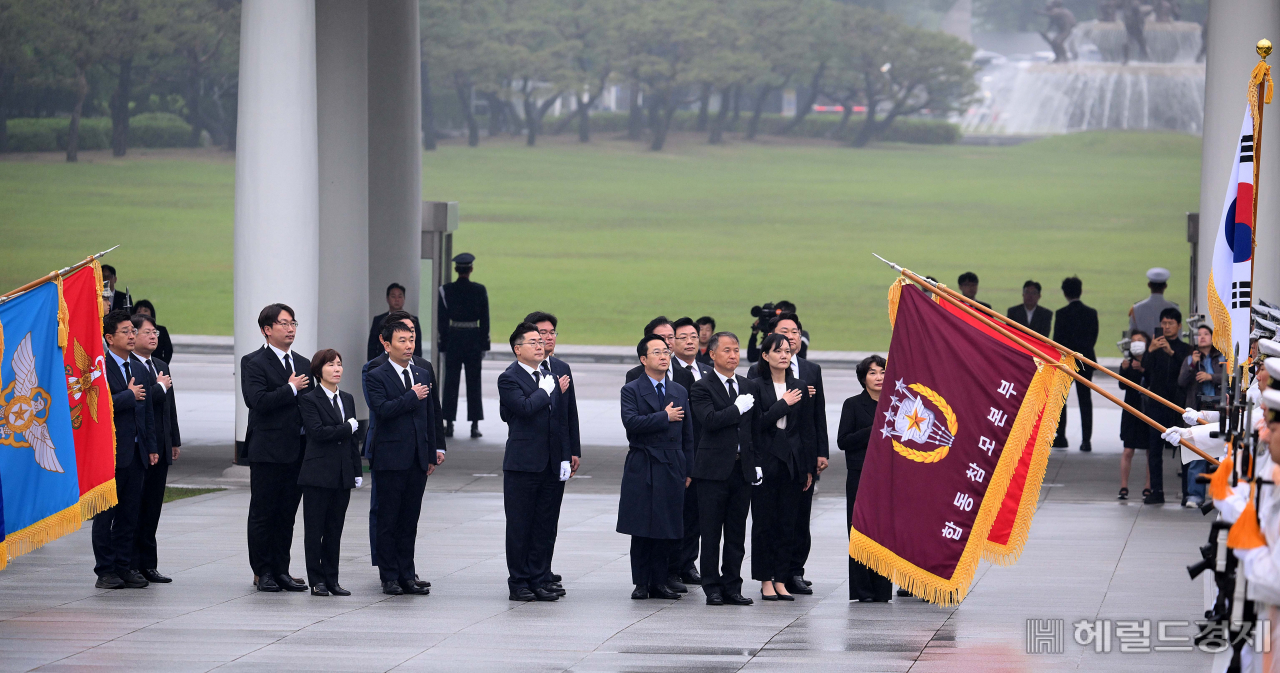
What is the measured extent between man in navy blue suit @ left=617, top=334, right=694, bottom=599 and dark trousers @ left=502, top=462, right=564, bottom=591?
49cm

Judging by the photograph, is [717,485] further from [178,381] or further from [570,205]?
[570,205]

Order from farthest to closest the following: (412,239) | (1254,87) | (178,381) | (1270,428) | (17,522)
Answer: (178,381) → (412,239) → (17,522) → (1254,87) → (1270,428)

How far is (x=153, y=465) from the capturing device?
35.6 feet

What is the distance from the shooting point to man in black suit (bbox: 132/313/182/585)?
10758 millimetres

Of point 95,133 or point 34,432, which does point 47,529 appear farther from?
point 95,133

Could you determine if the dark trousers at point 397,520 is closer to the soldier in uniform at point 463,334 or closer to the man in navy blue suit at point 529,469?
the man in navy blue suit at point 529,469

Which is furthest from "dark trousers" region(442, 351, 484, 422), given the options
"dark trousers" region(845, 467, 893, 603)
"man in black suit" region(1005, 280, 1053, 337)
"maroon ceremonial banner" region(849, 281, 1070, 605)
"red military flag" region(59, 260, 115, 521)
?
"maroon ceremonial banner" region(849, 281, 1070, 605)

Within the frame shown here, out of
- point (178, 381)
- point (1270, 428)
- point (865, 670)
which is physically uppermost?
point (1270, 428)

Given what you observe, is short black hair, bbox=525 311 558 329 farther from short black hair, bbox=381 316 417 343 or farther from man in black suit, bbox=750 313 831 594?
man in black suit, bbox=750 313 831 594

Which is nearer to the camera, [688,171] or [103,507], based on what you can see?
[103,507]

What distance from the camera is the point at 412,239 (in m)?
21.0

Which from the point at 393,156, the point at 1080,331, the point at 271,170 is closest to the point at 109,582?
the point at 271,170

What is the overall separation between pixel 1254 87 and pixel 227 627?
21.2 feet

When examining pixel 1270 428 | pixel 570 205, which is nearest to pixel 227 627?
pixel 1270 428
